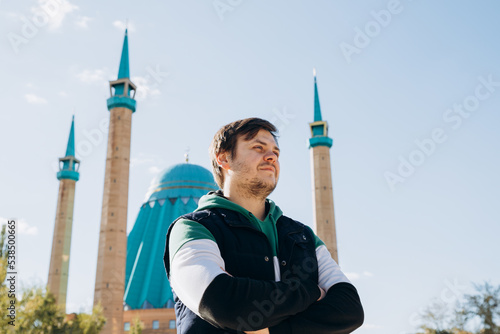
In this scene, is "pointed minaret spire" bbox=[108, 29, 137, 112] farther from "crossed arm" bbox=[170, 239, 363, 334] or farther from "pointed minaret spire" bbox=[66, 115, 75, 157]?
"crossed arm" bbox=[170, 239, 363, 334]

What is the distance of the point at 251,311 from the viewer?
1347 mm

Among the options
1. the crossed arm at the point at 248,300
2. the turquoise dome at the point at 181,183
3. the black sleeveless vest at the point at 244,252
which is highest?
the turquoise dome at the point at 181,183

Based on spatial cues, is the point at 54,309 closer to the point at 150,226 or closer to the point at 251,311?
the point at 150,226

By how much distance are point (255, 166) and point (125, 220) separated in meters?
20.9

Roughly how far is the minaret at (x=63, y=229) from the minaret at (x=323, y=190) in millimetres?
14599

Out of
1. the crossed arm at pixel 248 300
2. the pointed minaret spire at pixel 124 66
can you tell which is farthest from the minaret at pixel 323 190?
the crossed arm at pixel 248 300

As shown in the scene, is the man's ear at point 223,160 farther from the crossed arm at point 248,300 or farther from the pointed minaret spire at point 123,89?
the pointed minaret spire at point 123,89

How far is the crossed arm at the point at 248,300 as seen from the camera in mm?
1345

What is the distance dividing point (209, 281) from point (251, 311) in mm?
144

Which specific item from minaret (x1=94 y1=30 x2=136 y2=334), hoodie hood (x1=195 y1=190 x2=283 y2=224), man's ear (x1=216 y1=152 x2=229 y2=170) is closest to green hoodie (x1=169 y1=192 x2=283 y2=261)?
hoodie hood (x1=195 y1=190 x2=283 y2=224)

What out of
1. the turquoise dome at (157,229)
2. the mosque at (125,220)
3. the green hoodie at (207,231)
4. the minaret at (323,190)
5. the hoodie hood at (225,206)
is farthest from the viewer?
the minaret at (323,190)

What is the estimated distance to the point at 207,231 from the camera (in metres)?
1.53

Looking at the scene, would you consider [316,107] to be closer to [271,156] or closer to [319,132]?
[319,132]

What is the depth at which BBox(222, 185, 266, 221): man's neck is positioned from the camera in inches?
69.2
